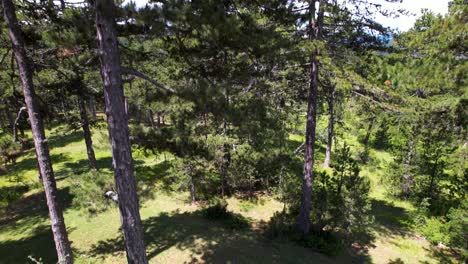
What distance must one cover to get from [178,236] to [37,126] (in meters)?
6.45

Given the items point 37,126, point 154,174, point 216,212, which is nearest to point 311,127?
point 216,212

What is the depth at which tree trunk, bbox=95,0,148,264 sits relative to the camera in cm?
497

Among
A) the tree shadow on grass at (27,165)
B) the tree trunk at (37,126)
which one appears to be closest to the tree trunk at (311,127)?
the tree trunk at (37,126)

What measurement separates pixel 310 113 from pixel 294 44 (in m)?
2.76

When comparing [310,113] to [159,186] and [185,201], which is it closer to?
[185,201]

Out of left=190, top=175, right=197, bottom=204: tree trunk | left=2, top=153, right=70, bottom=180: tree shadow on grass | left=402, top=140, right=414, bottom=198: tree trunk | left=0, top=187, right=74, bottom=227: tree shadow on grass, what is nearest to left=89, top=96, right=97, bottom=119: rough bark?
left=2, top=153, right=70, bottom=180: tree shadow on grass

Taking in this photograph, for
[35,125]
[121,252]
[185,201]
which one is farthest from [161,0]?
[185,201]

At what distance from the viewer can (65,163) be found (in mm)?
20734

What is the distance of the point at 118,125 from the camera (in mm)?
5352

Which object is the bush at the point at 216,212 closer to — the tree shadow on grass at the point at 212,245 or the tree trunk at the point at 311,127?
the tree shadow on grass at the point at 212,245

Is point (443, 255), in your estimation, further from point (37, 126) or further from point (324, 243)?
point (37, 126)

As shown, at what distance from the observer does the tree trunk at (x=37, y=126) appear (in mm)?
6133

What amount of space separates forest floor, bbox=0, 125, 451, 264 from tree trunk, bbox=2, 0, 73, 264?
2.26 ft

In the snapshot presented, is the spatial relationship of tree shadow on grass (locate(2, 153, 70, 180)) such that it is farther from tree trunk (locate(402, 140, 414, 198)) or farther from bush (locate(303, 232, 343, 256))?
tree trunk (locate(402, 140, 414, 198))
